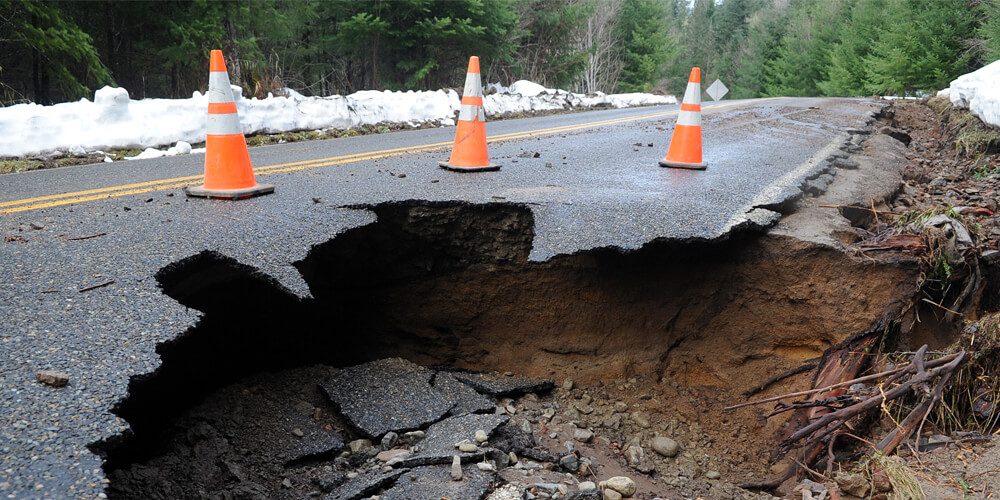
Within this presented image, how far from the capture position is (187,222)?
3658 mm

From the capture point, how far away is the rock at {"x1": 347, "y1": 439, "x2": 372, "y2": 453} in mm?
3191

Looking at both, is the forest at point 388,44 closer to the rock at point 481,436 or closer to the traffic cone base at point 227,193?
the traffic cone base at point 227,193

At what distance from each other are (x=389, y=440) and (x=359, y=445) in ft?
0.48

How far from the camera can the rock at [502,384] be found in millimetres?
3754

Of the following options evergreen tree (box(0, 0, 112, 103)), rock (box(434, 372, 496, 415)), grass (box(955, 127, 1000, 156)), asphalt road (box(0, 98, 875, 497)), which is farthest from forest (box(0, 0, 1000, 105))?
rock (box(434, 372, 496, 415))

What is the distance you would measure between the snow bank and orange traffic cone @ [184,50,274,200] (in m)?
3.21

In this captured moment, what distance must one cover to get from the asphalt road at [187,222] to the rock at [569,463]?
3.35ft

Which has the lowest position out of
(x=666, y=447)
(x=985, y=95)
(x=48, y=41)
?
(x=666, y=447)

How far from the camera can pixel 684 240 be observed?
3.58 m

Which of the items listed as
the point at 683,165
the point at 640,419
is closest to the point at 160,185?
the point at 640,419

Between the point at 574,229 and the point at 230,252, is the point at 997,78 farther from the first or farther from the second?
the point at 230,252

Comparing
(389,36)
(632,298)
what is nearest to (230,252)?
(632,298)

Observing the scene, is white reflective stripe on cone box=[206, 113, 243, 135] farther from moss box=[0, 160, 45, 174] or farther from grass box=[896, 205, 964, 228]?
grass box=[896, 205, 964, 228]

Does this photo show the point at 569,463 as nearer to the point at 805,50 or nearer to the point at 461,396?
the point at 461,396
